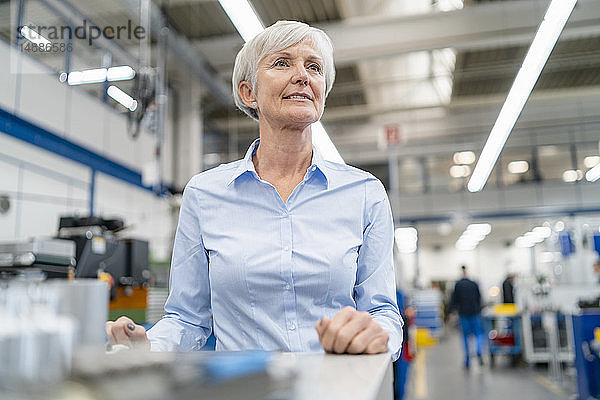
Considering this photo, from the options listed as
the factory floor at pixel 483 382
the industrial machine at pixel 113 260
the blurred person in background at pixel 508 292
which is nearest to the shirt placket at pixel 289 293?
the industrial machine at pixel 113 260

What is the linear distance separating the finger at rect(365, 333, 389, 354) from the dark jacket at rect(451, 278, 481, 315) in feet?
28.9

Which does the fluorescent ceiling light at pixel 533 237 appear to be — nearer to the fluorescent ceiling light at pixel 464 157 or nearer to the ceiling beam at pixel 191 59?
the fluorescent ceiling light at pixel 464 157

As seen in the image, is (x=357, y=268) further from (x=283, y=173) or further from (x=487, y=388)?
(x=487, y=388)

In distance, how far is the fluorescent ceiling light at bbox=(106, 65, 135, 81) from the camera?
3.88 metres

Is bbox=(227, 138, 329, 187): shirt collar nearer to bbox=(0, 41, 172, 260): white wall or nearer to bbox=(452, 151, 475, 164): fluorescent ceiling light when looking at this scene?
bbox=(0, 41, 172, 260): white wall

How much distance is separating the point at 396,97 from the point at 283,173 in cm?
1062

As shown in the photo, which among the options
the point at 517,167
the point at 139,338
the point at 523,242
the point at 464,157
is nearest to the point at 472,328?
the point at 464,157

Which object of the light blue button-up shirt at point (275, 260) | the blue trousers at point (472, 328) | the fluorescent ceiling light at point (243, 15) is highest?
the fluorescent ceiling light at point (243, 15)

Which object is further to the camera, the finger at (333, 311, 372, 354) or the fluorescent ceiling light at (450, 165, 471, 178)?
the fluorescent ceiling light at (450, 165, 471, 178)

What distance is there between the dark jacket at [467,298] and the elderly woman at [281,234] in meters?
8.39

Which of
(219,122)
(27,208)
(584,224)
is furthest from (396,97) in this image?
(27,208)

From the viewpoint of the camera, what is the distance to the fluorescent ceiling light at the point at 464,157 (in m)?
13.6

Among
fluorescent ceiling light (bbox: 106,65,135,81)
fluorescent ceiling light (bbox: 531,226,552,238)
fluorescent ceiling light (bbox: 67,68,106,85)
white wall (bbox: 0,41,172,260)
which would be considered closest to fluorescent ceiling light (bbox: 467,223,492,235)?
fluorescent ceiling light (bbox: 531,226,552,238)

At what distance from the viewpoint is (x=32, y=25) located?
2578mm
